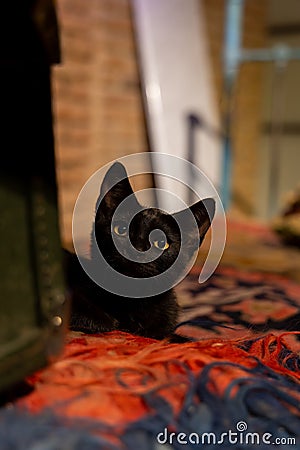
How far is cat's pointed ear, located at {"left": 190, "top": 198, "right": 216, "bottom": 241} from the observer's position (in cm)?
68

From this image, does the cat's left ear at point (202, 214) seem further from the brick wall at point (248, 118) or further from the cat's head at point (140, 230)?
the brick wall at point (248, 118)

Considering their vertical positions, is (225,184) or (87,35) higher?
(87,35)

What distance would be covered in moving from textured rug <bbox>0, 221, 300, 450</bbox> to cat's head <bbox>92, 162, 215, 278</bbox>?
0.31ft

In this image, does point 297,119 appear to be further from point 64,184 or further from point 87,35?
point 64,184

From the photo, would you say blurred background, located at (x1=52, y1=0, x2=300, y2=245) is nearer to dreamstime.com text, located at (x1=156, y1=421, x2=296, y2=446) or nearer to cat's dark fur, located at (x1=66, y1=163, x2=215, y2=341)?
cat's dark fur, located at (x1=66, y1=163, x2=215, y2=341)

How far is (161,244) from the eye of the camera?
680mm

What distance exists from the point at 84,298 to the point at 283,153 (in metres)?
3.47

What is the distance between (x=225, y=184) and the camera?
9.29 ft

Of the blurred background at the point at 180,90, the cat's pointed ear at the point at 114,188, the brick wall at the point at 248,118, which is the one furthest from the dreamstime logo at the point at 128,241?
the brick wall at the point at 248,118

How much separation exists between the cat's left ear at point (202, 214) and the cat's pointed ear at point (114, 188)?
0.27 ft

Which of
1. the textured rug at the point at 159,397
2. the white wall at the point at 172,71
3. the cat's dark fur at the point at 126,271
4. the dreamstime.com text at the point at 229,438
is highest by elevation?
the white wall at the point at 172,71

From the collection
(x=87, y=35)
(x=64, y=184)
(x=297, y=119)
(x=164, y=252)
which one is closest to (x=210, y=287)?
(x=164, y=252)

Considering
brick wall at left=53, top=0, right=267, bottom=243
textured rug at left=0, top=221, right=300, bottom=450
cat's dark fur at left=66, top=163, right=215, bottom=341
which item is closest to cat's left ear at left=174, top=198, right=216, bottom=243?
cat's dark fur at left=66, top=163, right=215, bottom=341

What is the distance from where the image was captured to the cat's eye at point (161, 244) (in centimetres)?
68
